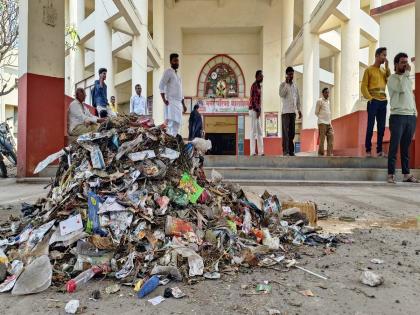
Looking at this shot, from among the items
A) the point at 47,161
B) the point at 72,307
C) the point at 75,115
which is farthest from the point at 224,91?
the point at 72,307

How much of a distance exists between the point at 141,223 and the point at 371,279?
1375 mm

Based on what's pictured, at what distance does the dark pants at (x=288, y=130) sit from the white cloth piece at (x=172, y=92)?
7.43ft

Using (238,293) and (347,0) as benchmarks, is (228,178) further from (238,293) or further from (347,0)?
(347,0)

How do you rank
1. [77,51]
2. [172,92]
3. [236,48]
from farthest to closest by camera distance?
[236,48] < [77,51] < [172,92]

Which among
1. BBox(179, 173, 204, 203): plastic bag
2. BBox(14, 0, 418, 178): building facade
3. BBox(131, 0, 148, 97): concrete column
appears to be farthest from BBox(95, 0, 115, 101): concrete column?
BBox(179, 173, 204, 203): plastic bag

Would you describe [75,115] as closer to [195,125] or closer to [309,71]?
[195,125]

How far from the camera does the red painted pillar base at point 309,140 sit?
1244 centimetres

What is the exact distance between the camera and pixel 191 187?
2.87 metres

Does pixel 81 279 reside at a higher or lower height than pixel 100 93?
lower

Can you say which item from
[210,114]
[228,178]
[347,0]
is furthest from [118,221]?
[210,114]

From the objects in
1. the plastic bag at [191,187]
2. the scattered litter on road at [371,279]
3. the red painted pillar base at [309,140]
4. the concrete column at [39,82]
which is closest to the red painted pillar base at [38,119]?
the concrete column at [39,82]

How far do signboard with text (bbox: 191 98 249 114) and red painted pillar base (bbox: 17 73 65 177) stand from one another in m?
11.3

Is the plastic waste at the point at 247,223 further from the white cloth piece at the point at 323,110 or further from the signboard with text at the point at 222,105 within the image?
the signboard with text at the point at 222,105

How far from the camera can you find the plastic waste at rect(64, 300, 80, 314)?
1595 mm
